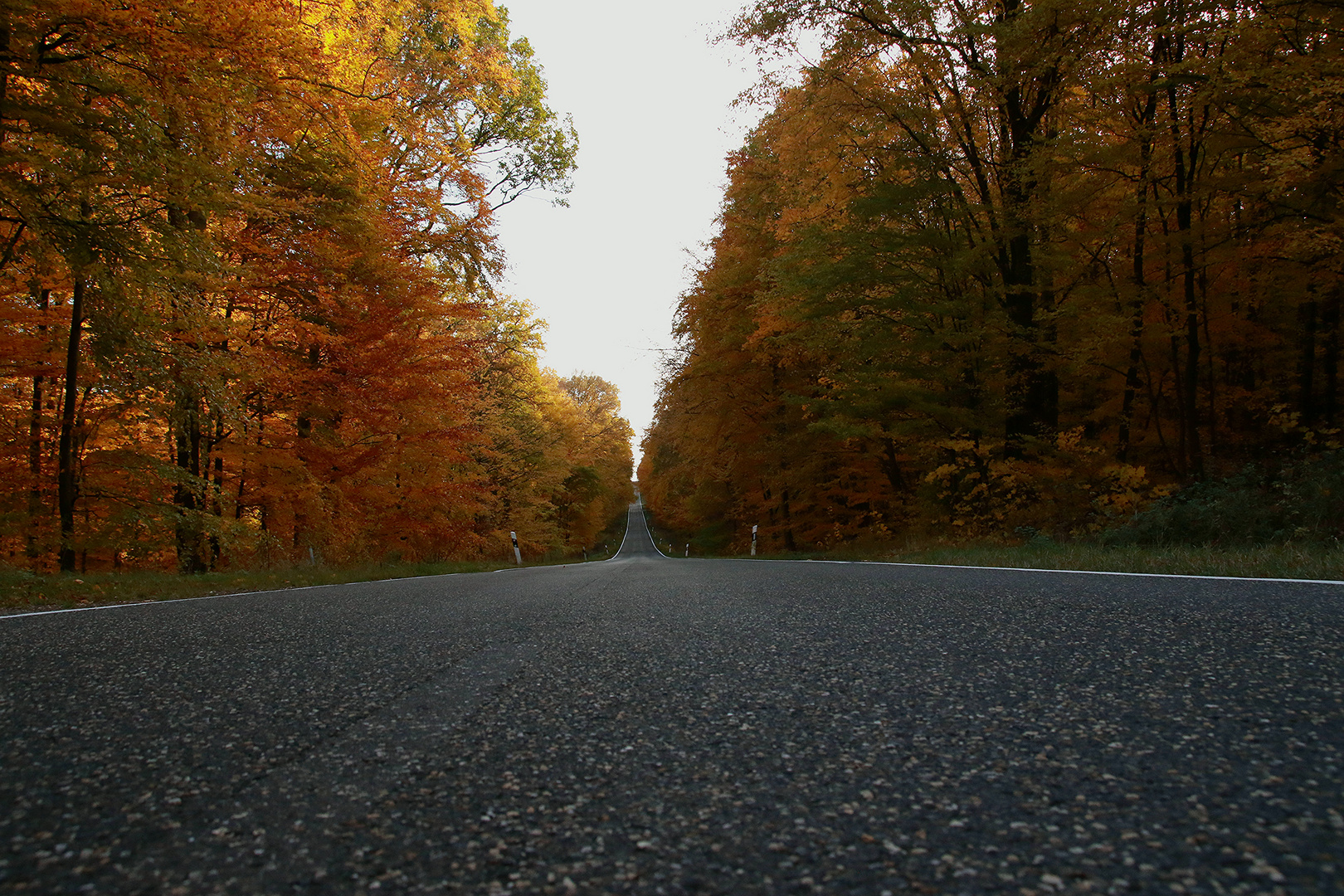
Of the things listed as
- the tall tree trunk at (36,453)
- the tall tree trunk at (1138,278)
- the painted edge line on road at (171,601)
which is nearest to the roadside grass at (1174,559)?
the tall tree trunk at (1138,278)

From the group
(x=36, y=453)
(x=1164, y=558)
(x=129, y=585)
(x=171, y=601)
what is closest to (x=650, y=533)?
(x=36, y=453)

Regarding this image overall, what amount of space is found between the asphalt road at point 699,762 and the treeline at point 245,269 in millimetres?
5766

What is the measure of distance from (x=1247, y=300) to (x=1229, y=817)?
1451cm

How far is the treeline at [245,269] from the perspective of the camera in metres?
6.86

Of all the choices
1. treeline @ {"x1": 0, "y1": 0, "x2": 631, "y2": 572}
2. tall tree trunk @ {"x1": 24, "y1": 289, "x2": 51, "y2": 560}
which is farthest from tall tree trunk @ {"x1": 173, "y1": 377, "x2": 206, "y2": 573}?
tall tree trunk @ {"x1": 24, "y1": 289, "x2": 51, "y2": 560}

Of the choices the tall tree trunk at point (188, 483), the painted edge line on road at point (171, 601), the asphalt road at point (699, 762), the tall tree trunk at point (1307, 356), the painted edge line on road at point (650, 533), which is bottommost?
Result: the painted edge line on road at point (650, 533)

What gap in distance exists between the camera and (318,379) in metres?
11.9

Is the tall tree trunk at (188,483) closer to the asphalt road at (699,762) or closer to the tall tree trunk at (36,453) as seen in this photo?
the tall tree trunk at (36,453)

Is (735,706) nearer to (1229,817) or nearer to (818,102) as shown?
(1229,817)

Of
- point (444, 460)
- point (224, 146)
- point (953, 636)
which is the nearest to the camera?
point (953, 636)

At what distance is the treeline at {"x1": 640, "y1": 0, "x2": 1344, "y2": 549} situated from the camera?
9227mm

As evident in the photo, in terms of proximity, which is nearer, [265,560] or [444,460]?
[265,560]

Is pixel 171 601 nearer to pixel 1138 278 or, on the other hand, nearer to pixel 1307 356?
pixel 1138 278

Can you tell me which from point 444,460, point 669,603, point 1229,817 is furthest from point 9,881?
point 444,460
